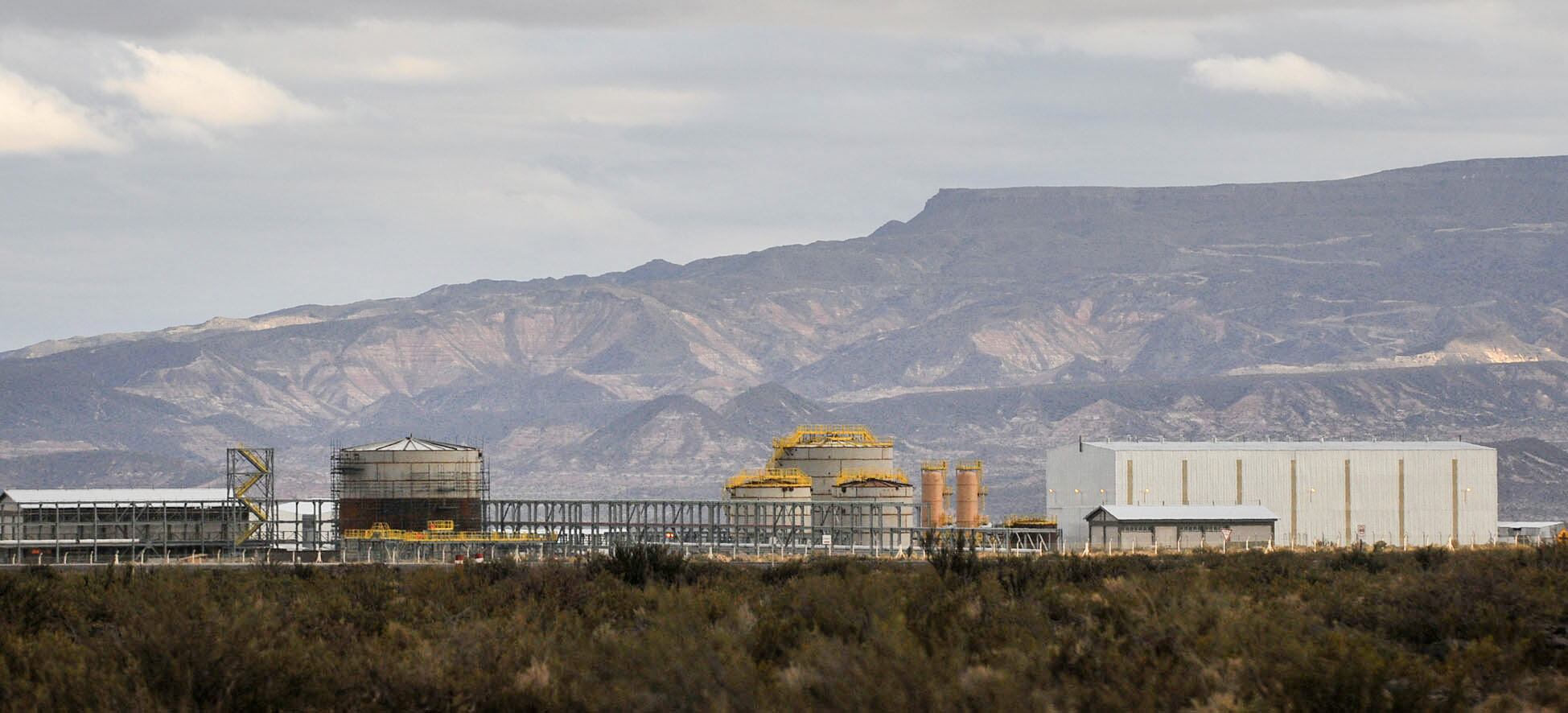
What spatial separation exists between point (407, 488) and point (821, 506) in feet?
67.7

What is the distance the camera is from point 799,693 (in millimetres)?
17438

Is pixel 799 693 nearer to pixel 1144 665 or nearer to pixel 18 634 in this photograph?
pixel 1144 665

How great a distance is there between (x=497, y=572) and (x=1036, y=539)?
60062 millimetres

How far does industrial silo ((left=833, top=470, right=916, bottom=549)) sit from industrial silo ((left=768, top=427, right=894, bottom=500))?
122 cm

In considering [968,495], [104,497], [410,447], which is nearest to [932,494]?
[968,495]

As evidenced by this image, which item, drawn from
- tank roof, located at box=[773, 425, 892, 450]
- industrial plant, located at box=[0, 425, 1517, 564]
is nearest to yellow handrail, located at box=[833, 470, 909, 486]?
industrial plant, located at box=[0, 425, 1517, 564]

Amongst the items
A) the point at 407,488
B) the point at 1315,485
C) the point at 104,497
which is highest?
the point at 407,488

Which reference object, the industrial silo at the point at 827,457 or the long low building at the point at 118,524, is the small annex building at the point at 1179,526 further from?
the long low building at the point at 118,524

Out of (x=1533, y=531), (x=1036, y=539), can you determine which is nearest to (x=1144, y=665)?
(x=1036, y=539)

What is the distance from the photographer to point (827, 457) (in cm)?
11000

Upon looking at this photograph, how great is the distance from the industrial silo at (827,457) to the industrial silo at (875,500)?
4.00ft

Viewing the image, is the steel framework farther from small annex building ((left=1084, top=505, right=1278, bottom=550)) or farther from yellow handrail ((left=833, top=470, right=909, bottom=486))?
small annex building ((left=1084, top=505, right=1278, bottom=550))

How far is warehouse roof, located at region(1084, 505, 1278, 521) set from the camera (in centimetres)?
8769

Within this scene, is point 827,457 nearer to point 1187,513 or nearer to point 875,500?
point 875,500
